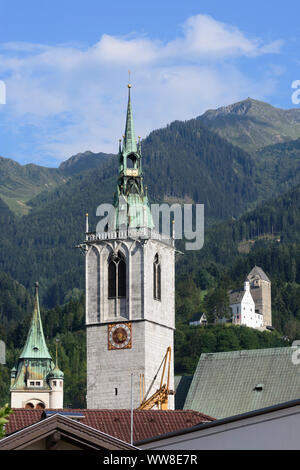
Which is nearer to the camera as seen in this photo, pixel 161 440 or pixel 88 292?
pixel 161 440

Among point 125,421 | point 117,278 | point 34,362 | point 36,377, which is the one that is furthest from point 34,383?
point 125,421

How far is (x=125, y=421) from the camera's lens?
54375 millimetres

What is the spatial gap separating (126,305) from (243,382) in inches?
340

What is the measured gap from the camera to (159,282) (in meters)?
88.1

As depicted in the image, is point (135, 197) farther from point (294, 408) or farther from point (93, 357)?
point (294, 408)

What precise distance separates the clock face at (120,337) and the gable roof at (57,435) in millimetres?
58939

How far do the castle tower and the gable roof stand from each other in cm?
8769

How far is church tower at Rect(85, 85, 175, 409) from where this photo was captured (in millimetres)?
84688

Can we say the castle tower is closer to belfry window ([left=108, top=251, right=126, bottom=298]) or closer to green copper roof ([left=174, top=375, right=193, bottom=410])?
green copper roof ([left=174, top=375, right=193, bottom=410])

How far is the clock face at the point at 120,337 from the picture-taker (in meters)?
85.6

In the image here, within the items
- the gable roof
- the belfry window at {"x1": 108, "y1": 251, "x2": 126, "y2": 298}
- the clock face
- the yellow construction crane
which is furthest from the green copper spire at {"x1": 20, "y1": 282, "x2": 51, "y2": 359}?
the gable roof

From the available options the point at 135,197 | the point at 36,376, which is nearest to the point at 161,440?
the point at 135,197

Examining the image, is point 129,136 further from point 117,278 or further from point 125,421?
point 125,421
